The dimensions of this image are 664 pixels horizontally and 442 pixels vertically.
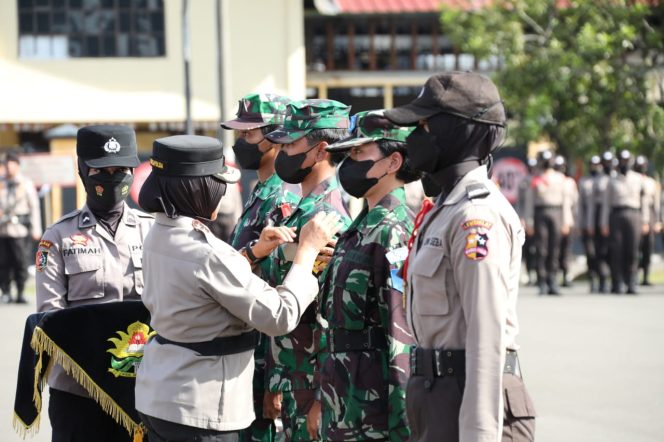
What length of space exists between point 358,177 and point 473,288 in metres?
1.26

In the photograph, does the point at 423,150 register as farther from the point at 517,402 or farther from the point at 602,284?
the point at 602,284

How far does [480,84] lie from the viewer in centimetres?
378

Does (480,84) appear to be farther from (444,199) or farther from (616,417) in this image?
(616,417)

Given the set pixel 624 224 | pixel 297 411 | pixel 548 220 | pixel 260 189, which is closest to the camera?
pixel 297 411

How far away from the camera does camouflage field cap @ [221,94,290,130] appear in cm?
581

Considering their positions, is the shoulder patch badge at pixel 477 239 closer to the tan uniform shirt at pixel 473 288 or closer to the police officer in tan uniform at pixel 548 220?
the tan uniform shirt at pixel 473 288

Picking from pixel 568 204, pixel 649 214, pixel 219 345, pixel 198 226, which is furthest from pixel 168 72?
pixel 219 345

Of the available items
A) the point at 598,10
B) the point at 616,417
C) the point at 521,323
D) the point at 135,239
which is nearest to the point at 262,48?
the point at 598,10

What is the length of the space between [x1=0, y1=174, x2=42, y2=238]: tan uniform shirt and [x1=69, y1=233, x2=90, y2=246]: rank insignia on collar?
11529mm

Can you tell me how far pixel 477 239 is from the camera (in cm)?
355

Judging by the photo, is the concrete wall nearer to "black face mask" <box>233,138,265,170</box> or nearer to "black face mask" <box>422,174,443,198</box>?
"black face mask" <box>233,138,265,170</box>

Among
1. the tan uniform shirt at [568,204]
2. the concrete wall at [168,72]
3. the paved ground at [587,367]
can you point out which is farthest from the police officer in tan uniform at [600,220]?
the concrete wall at [168,72]

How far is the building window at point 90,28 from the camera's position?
2694 centimetres

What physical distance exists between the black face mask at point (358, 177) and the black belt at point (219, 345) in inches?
32.0
